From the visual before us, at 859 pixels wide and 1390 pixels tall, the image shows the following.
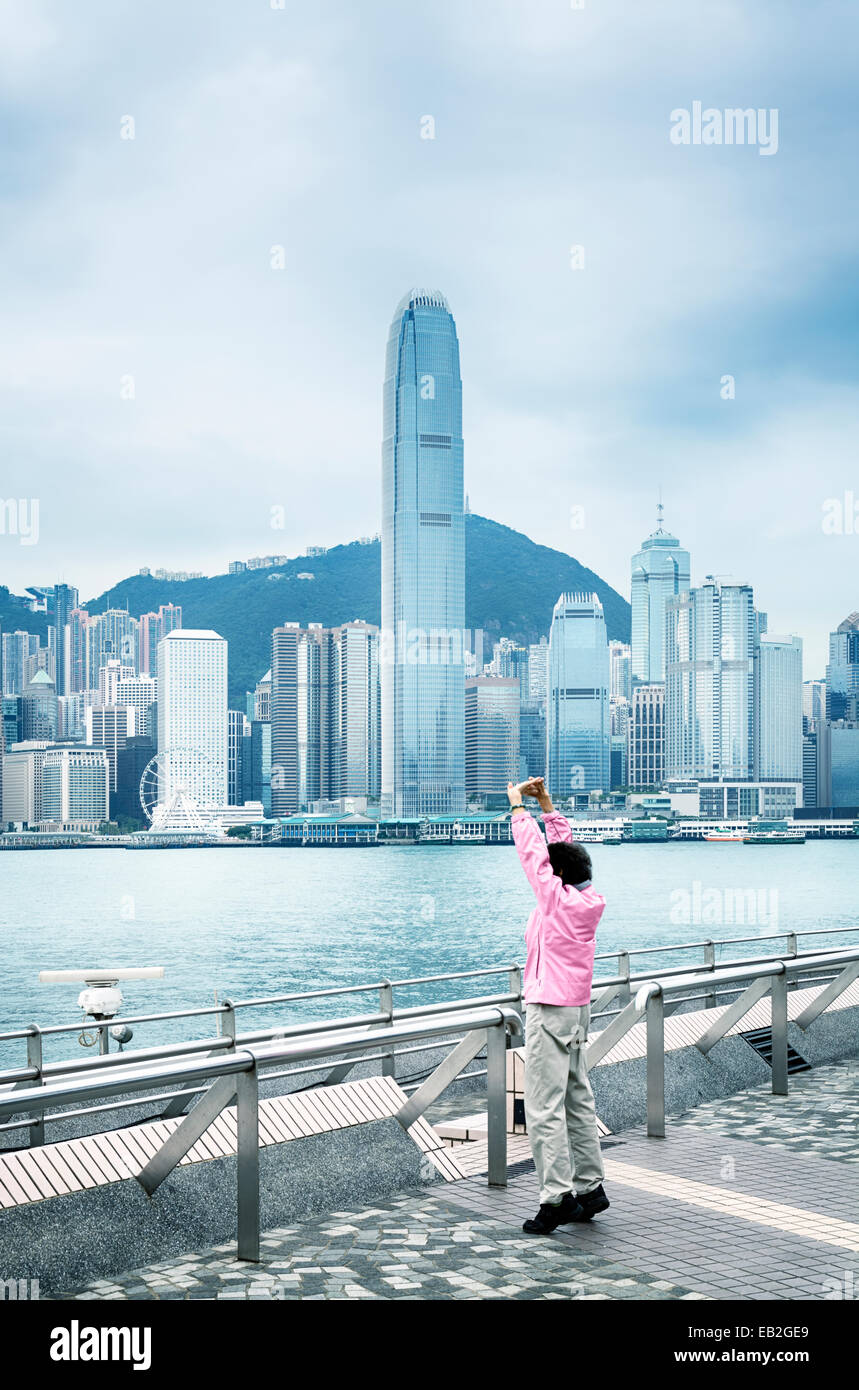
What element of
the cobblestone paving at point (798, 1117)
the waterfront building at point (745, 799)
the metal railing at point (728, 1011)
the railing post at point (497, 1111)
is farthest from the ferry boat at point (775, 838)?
A: the railing post at point (497, 1111)

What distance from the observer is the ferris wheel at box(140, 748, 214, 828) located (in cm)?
18900

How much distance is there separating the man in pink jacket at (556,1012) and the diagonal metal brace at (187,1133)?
1.44 metres

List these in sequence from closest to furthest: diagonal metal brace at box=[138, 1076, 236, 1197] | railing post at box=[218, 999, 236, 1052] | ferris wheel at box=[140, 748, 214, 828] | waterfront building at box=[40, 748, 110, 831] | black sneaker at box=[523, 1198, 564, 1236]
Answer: diagonal metal brace at box=[138, 1076, 236, 1197]
black sneaker at box=[523, 1198, 564, 1236]
railing post at box=[218, 999, 236, 1052]
ferris wheel at box=[140, 748, 214, 828]
waterfront building at box=[40, 748, 110, 831]

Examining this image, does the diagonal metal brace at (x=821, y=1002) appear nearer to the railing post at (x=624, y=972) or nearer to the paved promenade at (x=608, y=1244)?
the railing post at (x=624, y=972)

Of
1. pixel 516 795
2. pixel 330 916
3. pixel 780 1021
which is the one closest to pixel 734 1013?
pixel 780 1021

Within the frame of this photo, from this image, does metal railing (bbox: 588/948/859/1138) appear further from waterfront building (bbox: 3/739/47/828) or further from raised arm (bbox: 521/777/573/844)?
waterfront building (bbox: 3/739/47/828)

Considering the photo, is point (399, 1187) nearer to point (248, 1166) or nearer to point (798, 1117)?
point (248, 1166)

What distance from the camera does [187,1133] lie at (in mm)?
6426

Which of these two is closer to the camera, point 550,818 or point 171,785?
point 550,818

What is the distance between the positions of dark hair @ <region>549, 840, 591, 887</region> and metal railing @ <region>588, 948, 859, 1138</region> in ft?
8.39

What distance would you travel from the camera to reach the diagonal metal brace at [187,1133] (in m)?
6.34

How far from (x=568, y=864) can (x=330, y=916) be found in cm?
7428

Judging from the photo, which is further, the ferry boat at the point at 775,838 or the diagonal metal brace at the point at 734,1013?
the ferry boat at the point at 775,838

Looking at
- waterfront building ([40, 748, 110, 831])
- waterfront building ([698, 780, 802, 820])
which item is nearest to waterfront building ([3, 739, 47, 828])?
waterfront building ([40, 748, 110, 831])
